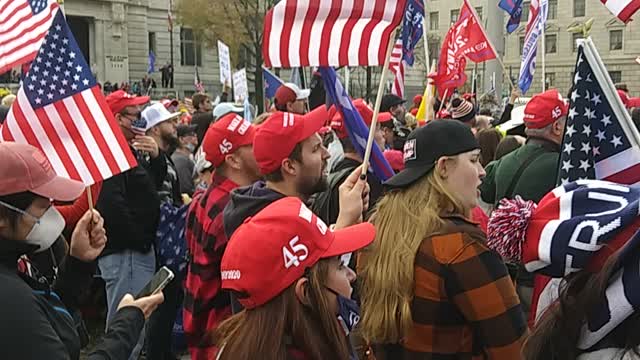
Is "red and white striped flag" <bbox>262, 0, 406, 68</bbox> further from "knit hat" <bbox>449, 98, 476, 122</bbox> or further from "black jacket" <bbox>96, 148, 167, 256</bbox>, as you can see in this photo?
"knit hat" <bbox>449, 98, 476, 122</bbox>

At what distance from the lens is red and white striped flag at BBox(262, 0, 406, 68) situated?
4.40 metres

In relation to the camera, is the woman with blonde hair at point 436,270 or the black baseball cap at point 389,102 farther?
the black baseball cap at point 389,102

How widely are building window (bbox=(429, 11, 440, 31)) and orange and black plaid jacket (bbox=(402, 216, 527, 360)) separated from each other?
79.4 metres

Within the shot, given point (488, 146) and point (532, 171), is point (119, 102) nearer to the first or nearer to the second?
point (488, 146)

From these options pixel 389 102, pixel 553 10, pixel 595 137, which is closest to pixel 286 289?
pixel 595 137

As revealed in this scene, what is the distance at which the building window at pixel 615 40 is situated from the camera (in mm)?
68625

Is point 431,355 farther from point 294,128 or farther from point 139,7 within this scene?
point 139,7

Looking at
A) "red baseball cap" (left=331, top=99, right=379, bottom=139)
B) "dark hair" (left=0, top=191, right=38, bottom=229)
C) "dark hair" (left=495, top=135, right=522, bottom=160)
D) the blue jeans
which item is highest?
"red baseball cap" (left=331, top=99, right=379, bottom=139)

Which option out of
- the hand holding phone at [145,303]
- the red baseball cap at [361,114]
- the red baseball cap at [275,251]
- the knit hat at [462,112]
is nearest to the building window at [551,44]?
the knit hat at [462,112]

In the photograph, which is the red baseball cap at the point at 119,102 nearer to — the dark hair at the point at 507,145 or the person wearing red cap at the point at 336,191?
the person wearing red cap at the point at 336,191

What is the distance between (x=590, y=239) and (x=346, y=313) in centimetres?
106

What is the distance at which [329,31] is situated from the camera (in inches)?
176

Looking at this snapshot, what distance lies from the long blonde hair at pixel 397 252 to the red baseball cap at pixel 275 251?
0.43 meters

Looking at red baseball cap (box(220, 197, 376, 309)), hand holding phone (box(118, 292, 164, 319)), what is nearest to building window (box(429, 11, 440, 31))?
hand holding phone (box(118, 292, 164, 319))
